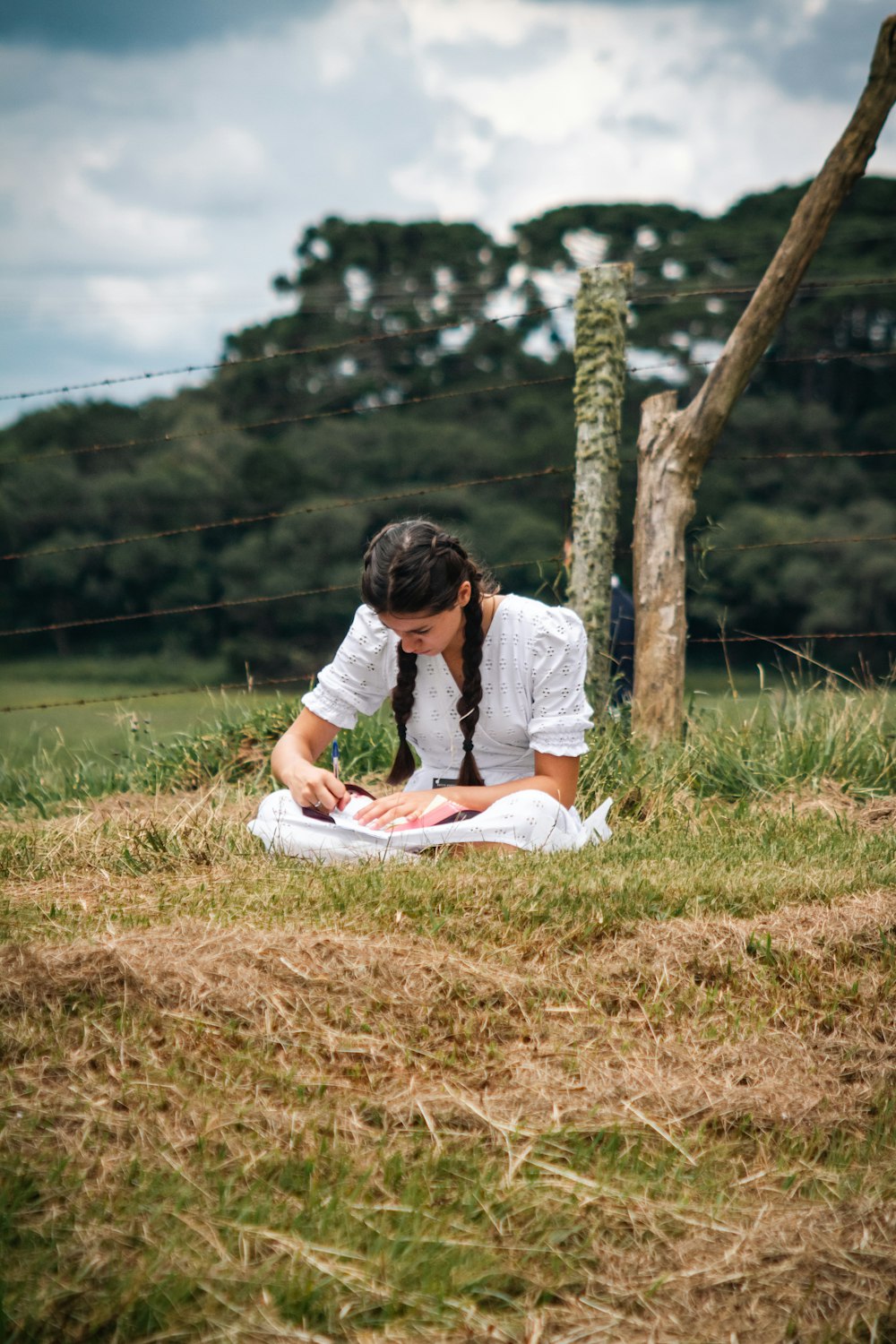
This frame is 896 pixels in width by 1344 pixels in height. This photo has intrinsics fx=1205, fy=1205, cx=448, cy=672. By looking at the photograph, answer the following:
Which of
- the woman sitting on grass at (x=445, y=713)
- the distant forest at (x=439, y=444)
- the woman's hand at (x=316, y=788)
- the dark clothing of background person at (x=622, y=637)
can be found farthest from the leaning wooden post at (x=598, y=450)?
the distant forest at (x=439, y=444)

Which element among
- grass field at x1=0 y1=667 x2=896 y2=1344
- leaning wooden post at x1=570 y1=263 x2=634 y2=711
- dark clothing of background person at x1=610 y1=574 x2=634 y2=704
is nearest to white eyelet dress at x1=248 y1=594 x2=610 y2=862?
grass field at x1=0 y1=667 x2=896 y2=1344

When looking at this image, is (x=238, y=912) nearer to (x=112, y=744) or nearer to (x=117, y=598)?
(x=112, y=744)

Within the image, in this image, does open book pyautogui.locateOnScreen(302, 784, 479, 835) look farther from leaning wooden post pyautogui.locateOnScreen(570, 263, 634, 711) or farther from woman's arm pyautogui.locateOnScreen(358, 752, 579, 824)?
leaning wooden post pyautogui.locateOnScreen(570, 263, 634, 711)

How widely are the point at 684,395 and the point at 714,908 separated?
20.0 metres

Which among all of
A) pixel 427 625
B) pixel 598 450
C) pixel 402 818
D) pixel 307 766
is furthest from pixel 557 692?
pixel 598 450

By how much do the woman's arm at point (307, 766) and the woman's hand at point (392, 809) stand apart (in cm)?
11

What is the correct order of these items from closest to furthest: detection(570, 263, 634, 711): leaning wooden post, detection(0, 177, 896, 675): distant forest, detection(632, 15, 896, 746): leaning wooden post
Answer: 1. detection(632, 15, 896, 746): leaning wooden post
2. detection(570, 263, 634, 711): leaning wooden post
3. detection(0, 177, 896, 675): distant forest

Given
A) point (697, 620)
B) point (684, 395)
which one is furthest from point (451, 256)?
point (697, 620)

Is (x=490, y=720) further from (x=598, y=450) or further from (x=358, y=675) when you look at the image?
(x=598, y=450)

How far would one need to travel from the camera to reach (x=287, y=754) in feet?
12.5

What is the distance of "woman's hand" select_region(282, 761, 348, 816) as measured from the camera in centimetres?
353

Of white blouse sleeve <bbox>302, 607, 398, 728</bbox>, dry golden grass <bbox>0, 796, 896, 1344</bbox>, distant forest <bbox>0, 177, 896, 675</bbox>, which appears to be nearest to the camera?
dry golden grass <bbox>0, 796, 896, 1344</bbox>

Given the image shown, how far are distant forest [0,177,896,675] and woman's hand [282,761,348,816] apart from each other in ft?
63.8

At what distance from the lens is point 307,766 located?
3.67m
